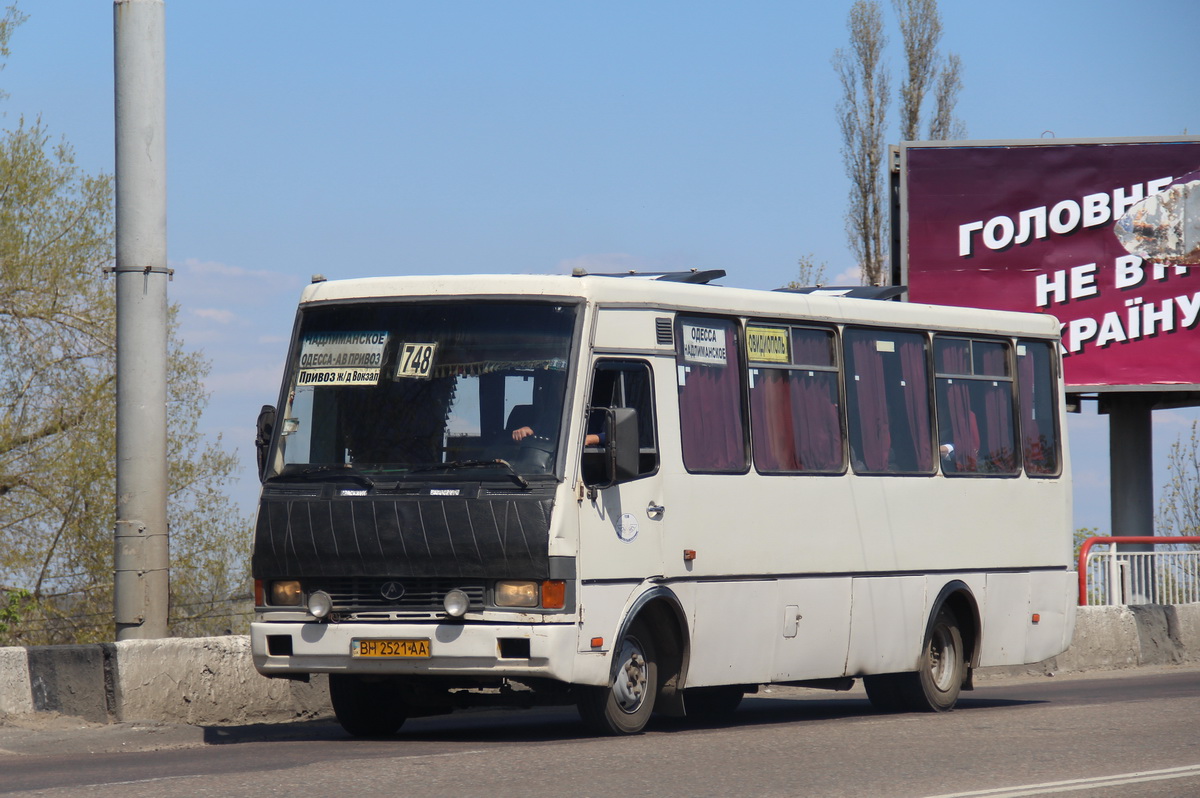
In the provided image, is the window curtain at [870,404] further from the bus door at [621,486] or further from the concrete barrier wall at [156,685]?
the concrete barrier wall at [156,685]

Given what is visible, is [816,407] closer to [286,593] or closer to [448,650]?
[448,650]

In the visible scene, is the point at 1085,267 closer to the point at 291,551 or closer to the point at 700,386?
the point at 700,386

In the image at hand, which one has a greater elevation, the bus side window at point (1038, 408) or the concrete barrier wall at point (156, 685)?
the bus side window at point (1038, 408)

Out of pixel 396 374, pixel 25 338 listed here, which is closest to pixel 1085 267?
pixel 25 338

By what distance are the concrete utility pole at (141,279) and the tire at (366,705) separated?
200 cm

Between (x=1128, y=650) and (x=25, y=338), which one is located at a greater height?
(x=25, y=338)

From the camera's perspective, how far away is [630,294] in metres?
11.5

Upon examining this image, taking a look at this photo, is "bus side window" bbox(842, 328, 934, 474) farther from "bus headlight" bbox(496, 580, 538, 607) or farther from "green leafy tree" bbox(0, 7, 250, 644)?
"green leafy tree" bbox(0, 7, 250, 644)

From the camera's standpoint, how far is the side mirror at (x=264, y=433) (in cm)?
1138

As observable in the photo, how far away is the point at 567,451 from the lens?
10750 mm

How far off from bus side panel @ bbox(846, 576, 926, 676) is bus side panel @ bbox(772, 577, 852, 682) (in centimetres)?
14

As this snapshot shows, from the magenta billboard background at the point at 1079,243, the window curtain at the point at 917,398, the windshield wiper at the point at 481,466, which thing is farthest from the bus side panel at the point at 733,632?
the magenta billboard background at the point at 1079,243

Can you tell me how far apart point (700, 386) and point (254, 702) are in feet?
12.7

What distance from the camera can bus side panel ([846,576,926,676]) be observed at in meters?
Result: 13.3
